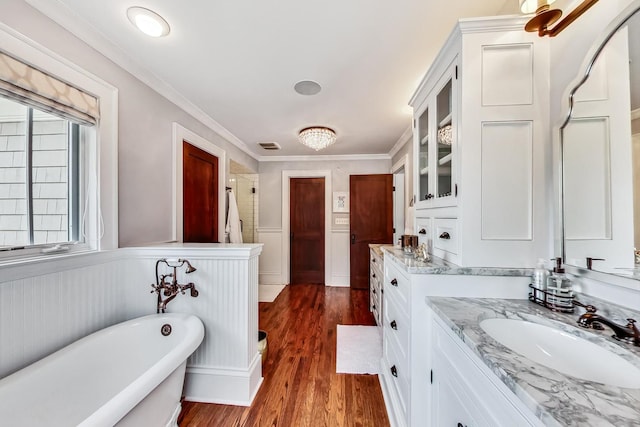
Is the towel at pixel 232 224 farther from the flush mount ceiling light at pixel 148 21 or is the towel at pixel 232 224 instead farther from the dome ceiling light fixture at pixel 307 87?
the flush mount ceiling light at pixel 148 21

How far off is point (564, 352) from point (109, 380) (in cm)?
210

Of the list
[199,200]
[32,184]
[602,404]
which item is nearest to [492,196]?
[602,404]

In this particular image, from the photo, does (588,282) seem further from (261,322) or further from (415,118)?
(261,322)

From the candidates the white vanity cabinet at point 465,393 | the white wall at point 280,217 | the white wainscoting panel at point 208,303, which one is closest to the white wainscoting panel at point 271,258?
the white wall at point 280,217

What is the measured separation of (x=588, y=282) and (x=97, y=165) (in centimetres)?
261

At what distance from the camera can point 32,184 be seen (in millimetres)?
1248

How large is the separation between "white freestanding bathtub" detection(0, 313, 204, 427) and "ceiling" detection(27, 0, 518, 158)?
1743 mm

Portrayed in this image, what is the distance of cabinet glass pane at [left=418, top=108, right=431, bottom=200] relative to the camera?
1.66 m

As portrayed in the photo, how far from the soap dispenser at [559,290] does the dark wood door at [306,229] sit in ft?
11.4

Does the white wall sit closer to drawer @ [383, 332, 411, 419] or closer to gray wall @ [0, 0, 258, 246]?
gray wall @ [0, 0, 258, 246]

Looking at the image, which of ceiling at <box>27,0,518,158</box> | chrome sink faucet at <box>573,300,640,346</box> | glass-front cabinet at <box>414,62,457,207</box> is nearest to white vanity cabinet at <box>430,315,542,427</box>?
chrome sink faucet at <box>573,300,640,346</box>

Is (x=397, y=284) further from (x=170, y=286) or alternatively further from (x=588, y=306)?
(x=170, y=286)

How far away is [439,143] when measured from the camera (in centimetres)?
145

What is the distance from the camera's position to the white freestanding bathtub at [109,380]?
918mm
